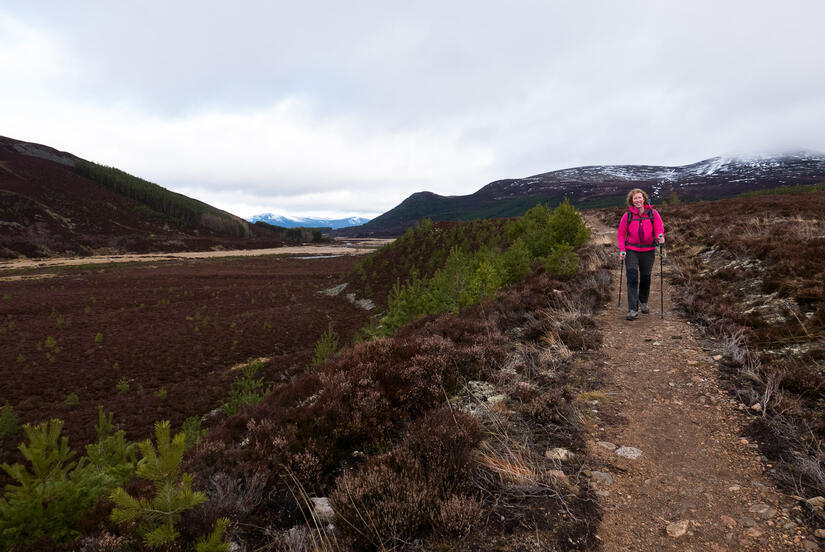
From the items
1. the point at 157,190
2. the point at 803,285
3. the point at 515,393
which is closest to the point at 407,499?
the point at 515,393

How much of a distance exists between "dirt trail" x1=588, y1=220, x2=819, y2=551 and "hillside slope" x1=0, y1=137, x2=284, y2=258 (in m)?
99.1

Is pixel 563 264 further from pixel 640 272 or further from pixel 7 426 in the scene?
pixel 7 426

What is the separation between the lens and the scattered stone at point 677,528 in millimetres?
2465

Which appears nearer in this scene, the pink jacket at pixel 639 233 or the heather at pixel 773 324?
the heather at pixel 773 324

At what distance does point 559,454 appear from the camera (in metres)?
3.41

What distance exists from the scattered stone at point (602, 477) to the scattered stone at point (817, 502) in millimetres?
1327

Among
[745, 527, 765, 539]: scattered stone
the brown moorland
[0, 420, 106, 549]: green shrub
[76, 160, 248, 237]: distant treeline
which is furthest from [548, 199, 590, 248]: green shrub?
[76, 160, 248, 237]: distant treeline

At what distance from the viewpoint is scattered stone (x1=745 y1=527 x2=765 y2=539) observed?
2.38m

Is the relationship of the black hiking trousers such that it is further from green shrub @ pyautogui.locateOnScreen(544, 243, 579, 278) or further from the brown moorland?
the brown moorland

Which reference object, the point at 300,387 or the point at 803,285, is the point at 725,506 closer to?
the point at 300,387

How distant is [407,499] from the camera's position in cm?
267

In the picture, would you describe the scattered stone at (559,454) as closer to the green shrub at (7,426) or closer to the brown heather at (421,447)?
the brown heather at (421,447)

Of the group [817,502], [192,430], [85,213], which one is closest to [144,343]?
[192,430]

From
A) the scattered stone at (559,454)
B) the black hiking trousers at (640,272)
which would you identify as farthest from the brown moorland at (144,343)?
the black hiking trousers at (640,272)
